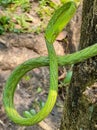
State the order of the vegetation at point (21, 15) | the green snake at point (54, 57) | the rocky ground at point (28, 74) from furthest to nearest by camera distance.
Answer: the vegetation at point (21, 15), the rocky ground at point (28, 74), the green snake at point (54, 57)

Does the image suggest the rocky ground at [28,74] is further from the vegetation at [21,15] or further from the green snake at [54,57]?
the green snake at [54,57]

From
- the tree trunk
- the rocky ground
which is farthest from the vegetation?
the tree trunk

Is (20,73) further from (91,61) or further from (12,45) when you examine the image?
(12,45)

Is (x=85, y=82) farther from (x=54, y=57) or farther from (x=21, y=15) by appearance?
(x=21, y=15)

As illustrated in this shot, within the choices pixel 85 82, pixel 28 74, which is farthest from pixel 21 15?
pixel 85 82

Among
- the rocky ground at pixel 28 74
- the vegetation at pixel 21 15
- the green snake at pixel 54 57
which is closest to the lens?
the green snake at pixel 54 57

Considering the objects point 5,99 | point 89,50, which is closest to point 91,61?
point 89,50

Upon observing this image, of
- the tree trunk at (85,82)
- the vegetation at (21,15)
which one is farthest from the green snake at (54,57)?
Answer: the vegetation at (21,15)

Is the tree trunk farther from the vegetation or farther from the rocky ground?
the vegetation
